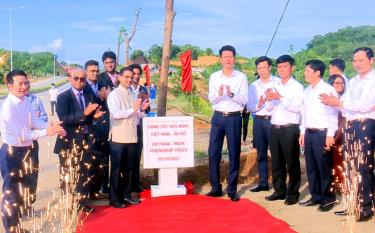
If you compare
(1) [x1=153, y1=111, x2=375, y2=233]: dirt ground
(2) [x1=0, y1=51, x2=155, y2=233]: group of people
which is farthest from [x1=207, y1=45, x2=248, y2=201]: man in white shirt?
(2) [x1=0, y1=51, x2=155, y2=233]: group of people

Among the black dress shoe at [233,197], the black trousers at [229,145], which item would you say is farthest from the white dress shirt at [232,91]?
the black dress shoe at [233,197]

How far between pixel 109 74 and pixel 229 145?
2.01 meters

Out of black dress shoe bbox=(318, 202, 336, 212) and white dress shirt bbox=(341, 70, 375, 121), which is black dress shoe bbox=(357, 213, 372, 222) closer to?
black dress shoe bbox=(318, 202, 336, 212)

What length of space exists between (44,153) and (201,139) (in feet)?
11.8

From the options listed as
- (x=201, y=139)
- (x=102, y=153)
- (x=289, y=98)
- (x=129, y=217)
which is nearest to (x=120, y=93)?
(x=102, y=153)

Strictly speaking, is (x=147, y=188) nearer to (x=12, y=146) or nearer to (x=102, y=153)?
(x=102, y=153)

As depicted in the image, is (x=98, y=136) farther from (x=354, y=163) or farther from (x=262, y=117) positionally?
(x=354, y=163)

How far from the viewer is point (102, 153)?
22.5 ft

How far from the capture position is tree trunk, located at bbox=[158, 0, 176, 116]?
8.17m

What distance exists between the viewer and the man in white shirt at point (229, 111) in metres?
6.86

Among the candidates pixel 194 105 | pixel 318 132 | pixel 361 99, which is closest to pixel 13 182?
pixel 318 132

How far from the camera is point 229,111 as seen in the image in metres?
6.87

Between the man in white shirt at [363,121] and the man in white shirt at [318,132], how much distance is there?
42 cm

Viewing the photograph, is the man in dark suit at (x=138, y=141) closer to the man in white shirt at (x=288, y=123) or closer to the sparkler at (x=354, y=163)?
the man in white shirt at (x=288, y=123)
